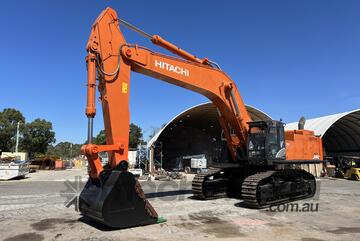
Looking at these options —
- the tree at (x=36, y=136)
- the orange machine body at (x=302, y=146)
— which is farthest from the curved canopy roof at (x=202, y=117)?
the tree at (x=36, y=136)

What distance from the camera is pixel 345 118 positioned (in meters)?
42.1

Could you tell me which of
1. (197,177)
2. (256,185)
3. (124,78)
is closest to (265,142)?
(256,185)

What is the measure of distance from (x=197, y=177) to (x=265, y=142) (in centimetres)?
311

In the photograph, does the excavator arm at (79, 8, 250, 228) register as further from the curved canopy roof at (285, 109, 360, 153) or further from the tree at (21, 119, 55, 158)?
the tree at (21, 119, 55, 158)

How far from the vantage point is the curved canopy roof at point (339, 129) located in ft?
129

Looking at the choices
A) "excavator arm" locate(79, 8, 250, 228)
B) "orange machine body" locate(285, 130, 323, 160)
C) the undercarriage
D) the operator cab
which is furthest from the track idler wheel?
"orange machine body" locate(285, 130, 323, 160)

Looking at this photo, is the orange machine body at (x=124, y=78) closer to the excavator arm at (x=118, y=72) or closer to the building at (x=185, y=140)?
the excavator arm at (x=118, y=72)

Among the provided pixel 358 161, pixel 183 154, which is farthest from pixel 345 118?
pixel 183 154

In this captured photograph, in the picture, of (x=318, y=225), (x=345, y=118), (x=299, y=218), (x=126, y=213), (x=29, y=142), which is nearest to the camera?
(x=126, y=213)

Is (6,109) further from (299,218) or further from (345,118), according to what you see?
(299,218)

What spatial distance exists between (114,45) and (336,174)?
30.2 m

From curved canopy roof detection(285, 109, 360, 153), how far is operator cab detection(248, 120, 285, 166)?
25189 millimetres

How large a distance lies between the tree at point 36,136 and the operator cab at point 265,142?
62.9 m

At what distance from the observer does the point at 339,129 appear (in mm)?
46312
